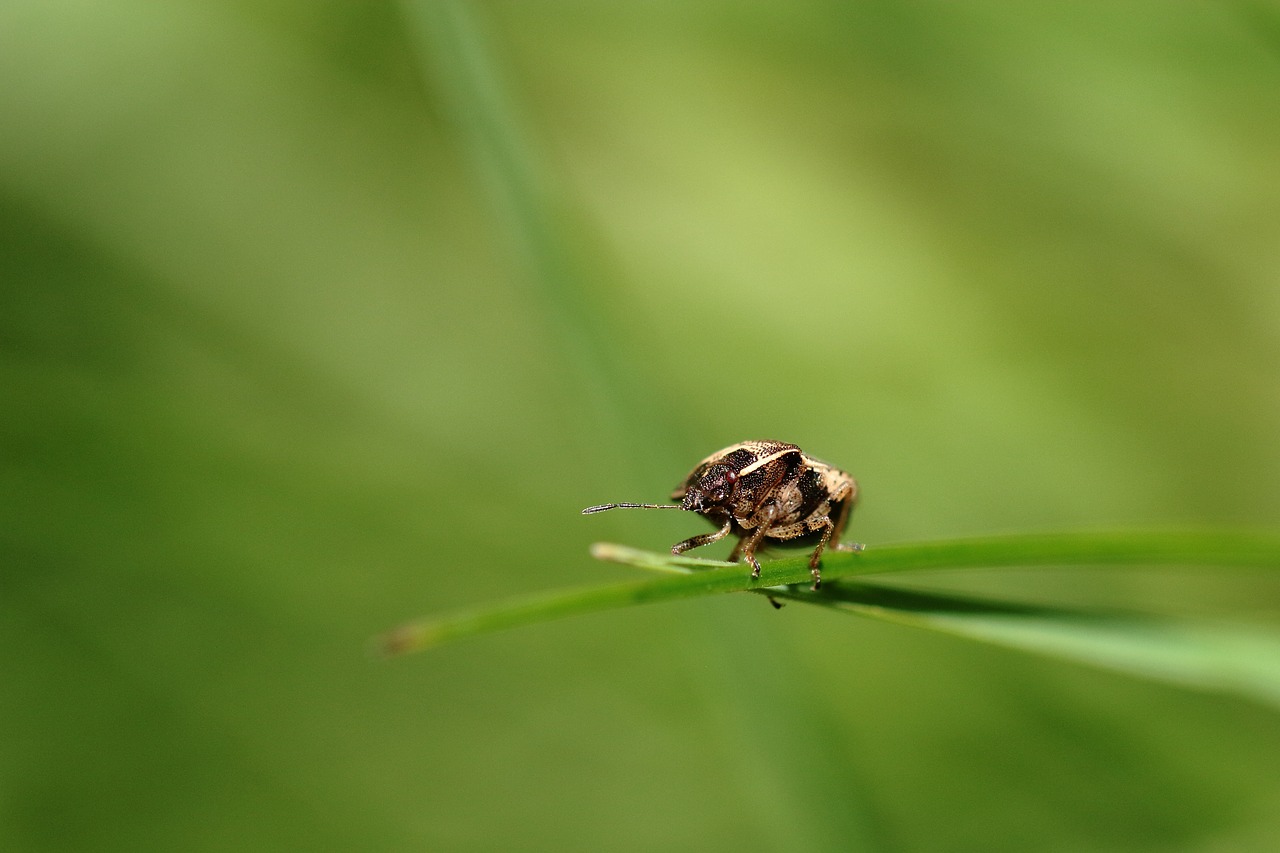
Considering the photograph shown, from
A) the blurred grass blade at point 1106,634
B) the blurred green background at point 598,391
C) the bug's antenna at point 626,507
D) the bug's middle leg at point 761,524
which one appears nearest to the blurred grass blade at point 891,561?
the blurred grass blade at point 1106,634

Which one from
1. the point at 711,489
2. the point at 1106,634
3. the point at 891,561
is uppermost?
the point at 711,489

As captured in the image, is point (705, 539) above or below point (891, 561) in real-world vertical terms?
above

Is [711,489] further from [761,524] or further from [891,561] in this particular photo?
[891,561]

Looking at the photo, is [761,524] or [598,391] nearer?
[761,524]

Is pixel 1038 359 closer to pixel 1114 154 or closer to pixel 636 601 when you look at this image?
pixel 1114 154

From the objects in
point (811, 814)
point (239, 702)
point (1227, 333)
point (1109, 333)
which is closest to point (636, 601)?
point (811, 814)

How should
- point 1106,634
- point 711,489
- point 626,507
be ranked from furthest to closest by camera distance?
point 711,489
point 626,507
point 1106,634

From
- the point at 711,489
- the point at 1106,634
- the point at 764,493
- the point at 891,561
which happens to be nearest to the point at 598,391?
the point at 711,489

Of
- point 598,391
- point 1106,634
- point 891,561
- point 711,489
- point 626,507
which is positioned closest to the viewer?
point 891,561
